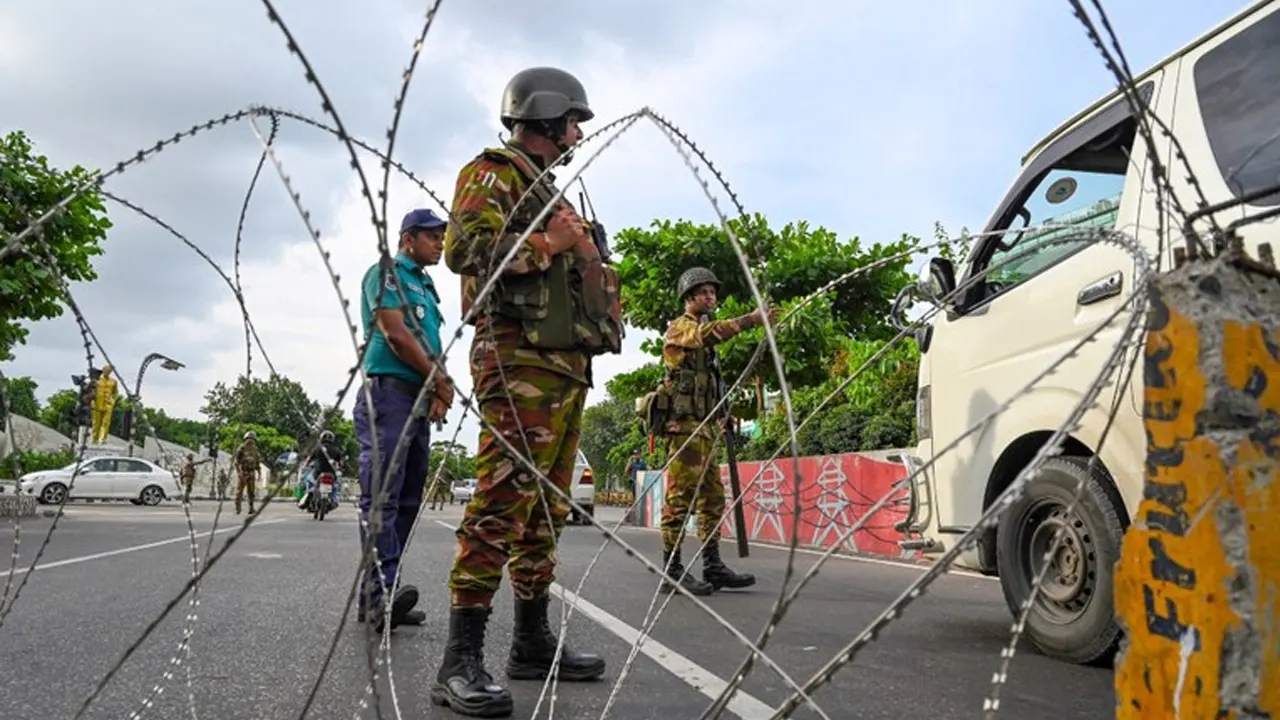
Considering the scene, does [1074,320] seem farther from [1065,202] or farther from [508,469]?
[508,469]

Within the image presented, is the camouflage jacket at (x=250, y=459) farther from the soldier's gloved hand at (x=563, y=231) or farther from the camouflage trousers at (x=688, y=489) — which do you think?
the soldier's gloved hand at (x=563, y=231)

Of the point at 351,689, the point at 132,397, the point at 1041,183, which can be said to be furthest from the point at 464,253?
the point at 1041,183

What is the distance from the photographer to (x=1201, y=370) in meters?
1.22

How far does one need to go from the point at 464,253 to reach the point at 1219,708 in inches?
82.7

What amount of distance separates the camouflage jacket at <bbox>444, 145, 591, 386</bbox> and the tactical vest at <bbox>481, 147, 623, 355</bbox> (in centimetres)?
2

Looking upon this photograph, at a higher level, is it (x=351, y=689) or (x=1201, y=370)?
(x=1201, y=370)

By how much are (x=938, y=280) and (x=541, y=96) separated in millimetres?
1807

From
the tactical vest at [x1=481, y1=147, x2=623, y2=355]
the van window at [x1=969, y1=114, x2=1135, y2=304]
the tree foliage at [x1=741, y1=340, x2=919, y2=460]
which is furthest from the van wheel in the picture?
the tree foliage at [x1=741, y1=340, x2=919, y2=460]

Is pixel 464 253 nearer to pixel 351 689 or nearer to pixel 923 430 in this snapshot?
pixel 351 689

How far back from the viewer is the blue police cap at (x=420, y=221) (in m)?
4.18

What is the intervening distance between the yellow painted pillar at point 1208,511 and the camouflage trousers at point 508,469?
5.64ft

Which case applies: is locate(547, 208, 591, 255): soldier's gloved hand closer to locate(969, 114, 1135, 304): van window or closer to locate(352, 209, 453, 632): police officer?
locate(352, 209, 453, 632): police officer

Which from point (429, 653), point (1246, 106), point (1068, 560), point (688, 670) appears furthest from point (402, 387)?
point (1246, 106)

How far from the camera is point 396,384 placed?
4059 millimetres
